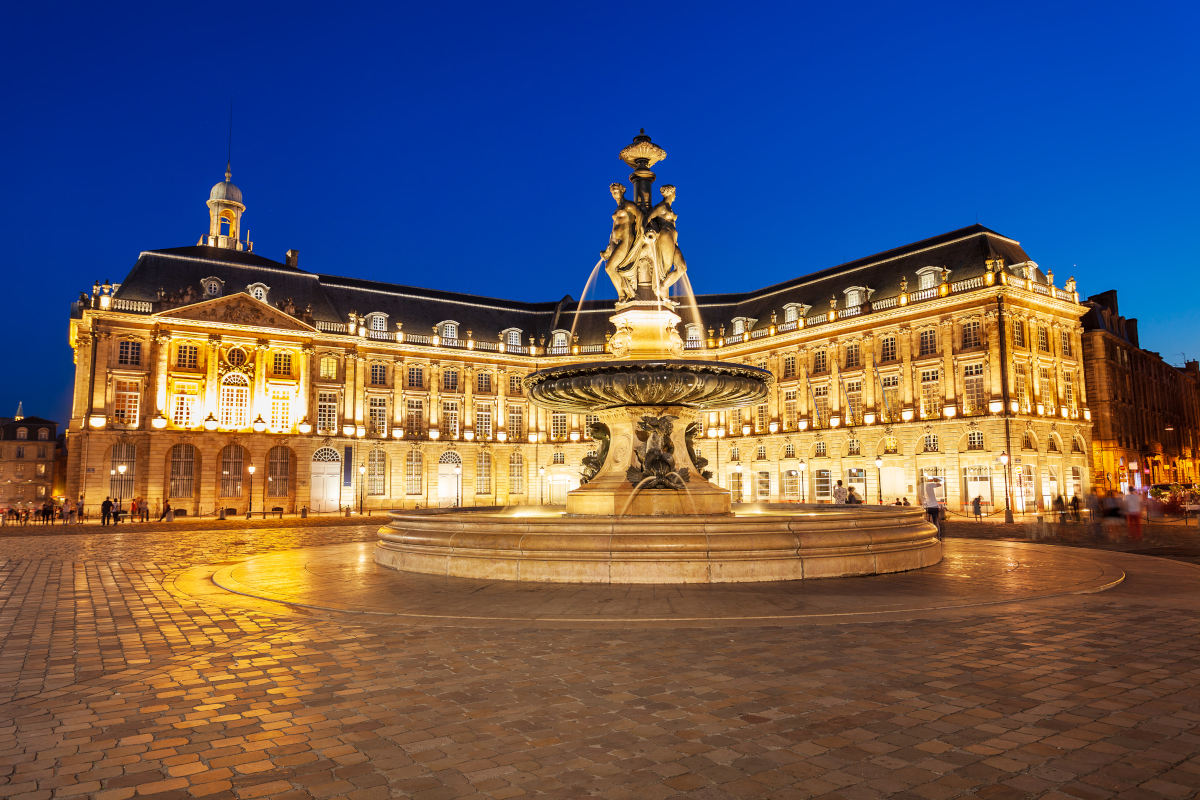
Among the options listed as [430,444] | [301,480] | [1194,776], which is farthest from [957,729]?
[430,444]

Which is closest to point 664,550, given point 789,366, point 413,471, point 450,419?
point 789,366

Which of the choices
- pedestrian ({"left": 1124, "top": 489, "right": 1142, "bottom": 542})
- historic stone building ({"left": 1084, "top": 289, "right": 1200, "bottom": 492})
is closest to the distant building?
pedestrian ({"left": 1124, "top": 489, "right": 1142, "bottom": 542})

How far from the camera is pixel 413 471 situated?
56.8 meters

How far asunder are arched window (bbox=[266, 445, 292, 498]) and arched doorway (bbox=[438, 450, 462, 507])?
Result: 11223mm

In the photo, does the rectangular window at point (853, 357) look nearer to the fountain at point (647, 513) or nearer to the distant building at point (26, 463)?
the fountain at point (647, 513)

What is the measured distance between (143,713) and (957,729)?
5.18 m

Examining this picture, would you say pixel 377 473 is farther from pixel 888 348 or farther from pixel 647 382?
pixel 647 382

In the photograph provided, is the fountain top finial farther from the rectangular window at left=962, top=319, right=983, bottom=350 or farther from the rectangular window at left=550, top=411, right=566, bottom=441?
the rectangular window at left=550, top=411, right=566, bottom=441

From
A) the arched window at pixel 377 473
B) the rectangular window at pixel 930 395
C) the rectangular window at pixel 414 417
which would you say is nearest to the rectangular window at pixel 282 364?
the arched window at pixel 377 473

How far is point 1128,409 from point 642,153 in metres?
52.5

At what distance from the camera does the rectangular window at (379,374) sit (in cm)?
5631

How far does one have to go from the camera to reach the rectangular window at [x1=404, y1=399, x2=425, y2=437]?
57.0 m

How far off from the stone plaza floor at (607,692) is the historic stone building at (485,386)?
37.2 metres

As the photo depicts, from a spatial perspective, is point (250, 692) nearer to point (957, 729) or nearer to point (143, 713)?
point (143, 713)
